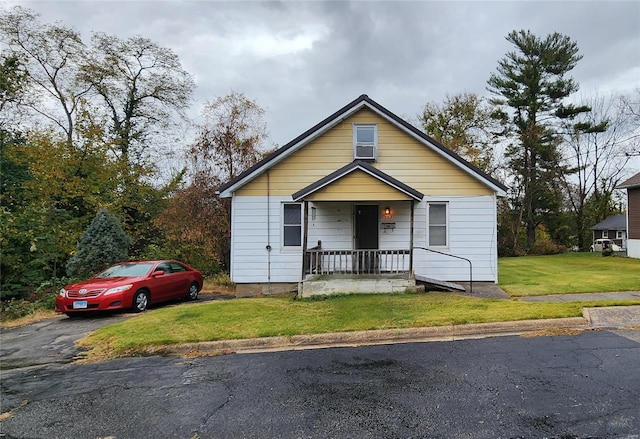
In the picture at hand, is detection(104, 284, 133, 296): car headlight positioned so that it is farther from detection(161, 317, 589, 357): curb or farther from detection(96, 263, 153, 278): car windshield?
detection(161, 317, 589, 357): curb

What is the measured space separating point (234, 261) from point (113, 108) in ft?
58.2

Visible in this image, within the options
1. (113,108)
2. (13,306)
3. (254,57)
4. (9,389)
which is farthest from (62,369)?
(113,108)

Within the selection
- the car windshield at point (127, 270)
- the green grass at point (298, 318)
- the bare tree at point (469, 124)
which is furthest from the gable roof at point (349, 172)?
the bare tree at point (469, 124)

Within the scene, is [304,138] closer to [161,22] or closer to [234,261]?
[234,261]

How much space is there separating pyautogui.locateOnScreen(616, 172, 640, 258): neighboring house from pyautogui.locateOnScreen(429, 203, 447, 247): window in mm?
16604

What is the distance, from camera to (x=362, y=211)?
12164mm

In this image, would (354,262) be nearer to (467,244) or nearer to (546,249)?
(467,244)

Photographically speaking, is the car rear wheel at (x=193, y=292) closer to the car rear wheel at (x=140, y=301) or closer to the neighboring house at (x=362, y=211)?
the neighboring house at (x=362, y=211)

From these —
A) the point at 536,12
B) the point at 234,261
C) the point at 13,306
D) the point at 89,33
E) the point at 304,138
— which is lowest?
the point at 13,306

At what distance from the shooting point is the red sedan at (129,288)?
9.38 metres

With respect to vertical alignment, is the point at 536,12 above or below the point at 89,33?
below

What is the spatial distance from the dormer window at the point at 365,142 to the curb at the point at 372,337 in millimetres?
6642

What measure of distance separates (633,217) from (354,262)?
793 inches

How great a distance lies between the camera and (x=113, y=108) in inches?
917
